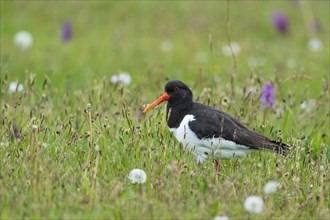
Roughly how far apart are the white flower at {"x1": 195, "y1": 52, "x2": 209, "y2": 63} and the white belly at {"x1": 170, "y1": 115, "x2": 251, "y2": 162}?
607 cm

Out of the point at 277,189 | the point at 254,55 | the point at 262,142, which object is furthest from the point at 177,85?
the point at 254,55

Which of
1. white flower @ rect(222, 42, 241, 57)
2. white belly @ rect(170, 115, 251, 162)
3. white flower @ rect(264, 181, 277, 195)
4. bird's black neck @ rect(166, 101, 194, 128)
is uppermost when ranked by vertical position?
white flower @ rect(222, 42, 241, 57)

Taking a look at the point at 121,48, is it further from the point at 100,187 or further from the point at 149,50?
the point at 100,187

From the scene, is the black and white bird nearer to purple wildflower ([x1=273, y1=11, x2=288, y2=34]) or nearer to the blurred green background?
the blurred green background

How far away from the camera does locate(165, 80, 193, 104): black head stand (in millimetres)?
6805

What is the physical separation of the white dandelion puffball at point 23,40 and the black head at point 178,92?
5579 millimetres

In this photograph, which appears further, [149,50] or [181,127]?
[149,50]

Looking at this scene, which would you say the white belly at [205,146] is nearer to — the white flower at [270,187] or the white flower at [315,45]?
the white flower at [270,187]

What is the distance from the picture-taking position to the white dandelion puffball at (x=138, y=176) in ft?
17.4

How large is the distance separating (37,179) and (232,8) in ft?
38.7

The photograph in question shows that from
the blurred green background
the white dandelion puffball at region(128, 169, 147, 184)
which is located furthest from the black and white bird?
the blurred green background

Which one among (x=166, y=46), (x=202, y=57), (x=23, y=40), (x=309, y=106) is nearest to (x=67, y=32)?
(x=23, y=40)

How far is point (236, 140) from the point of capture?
20.1 feet

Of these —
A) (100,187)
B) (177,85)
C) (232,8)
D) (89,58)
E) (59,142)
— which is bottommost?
(100,187)
